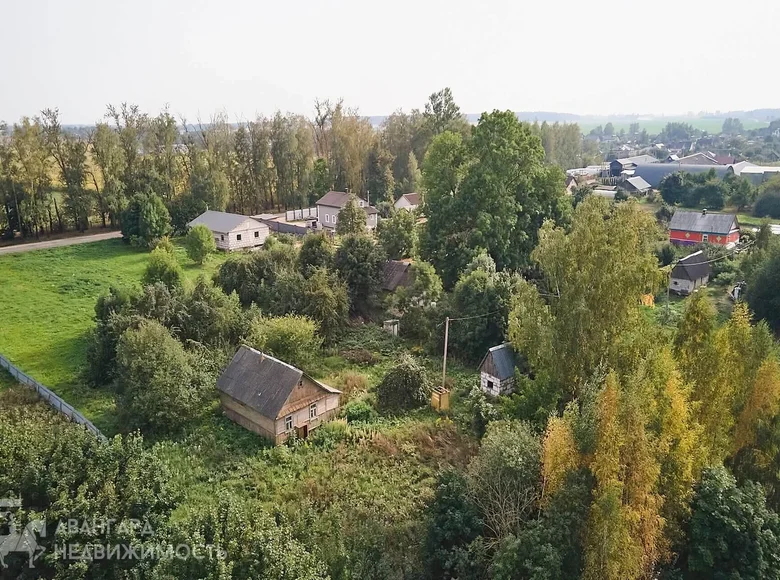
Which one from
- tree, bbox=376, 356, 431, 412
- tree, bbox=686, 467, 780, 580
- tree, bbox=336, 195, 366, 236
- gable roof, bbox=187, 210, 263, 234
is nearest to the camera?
tree, bbox=686, 467, 780, 580

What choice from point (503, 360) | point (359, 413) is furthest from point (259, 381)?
point (503, 360)

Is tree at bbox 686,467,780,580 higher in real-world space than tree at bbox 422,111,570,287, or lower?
lower

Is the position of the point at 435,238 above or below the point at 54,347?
above

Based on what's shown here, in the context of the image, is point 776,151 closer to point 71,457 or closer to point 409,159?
point 409,159

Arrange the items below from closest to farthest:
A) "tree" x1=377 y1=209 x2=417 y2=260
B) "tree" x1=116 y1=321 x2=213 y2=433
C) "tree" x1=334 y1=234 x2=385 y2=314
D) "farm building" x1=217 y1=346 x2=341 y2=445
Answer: "farm building" x1=217 y1=346 x2=341 y2=445 → "tree" x1=116 y1=321 x2=213 y2=433 → "tree" x1=334 y1=234 x2=385 y2=314 → "tree" x1=377 y1=209 x2=417 y2=260

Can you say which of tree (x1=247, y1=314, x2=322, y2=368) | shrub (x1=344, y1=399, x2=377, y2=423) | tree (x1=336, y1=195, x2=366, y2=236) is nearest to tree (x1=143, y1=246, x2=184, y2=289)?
tree (x1=247, y1=314, x2=322, y2=368)

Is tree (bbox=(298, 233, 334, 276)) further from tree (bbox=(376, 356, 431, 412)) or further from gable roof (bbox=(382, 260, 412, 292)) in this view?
tree (bbox=(376, 356, 431, 412))

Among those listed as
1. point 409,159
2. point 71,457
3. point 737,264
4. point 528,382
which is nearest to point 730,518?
point 528,382

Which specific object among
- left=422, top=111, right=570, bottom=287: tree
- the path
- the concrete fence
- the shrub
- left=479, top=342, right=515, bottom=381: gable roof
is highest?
left=422, top=111, right=570, bottom=287: tree
